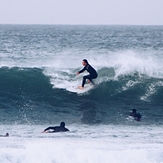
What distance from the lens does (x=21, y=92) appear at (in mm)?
18109

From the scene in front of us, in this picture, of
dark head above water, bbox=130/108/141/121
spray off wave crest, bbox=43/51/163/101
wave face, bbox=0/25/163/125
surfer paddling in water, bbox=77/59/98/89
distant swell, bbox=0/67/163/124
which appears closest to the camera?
dark head above water, bbox=130/108/141/121

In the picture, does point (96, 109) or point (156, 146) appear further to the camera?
point (96, 109)

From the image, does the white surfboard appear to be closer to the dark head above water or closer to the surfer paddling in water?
the surfer paddling in water

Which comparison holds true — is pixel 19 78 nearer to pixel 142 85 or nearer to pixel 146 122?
pixel 142 85

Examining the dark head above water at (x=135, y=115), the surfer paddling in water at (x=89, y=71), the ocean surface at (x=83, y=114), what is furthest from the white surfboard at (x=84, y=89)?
the dark head above water at (x=135, y=115)

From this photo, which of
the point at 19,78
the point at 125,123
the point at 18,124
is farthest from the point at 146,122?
the point at 19,78

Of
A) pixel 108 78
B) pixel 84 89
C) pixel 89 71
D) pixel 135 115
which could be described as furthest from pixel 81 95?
pixel 135 115

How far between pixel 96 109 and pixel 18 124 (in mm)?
3480

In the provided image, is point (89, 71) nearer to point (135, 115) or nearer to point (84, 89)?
point (84, 89)

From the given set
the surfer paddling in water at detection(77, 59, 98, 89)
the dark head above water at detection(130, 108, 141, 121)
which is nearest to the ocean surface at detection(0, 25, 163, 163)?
the dark head above water at detection(130, 108, 141, 121)

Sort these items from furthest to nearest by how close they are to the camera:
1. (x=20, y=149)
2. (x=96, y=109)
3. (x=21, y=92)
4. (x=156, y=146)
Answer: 1. (x=21, y=92)
2. (x=96, y=109)
3. (x=156, y=146)
4. (x=20, y=149)

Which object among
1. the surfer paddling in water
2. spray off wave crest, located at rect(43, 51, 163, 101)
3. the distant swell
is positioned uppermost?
the surfer paddling in water

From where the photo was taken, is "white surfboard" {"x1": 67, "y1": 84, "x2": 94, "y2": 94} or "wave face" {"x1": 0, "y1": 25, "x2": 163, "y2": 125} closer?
"wave face" {"x1": 0, "y1": 25, "x2": 163, "y2": 125}

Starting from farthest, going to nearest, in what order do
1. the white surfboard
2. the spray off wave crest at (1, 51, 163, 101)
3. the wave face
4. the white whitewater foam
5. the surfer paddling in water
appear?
the spray off wave crest at (1, 51, 163, 101) < the white surfboard < the surfer paddling in water < the wave face < the white whitewater foam
